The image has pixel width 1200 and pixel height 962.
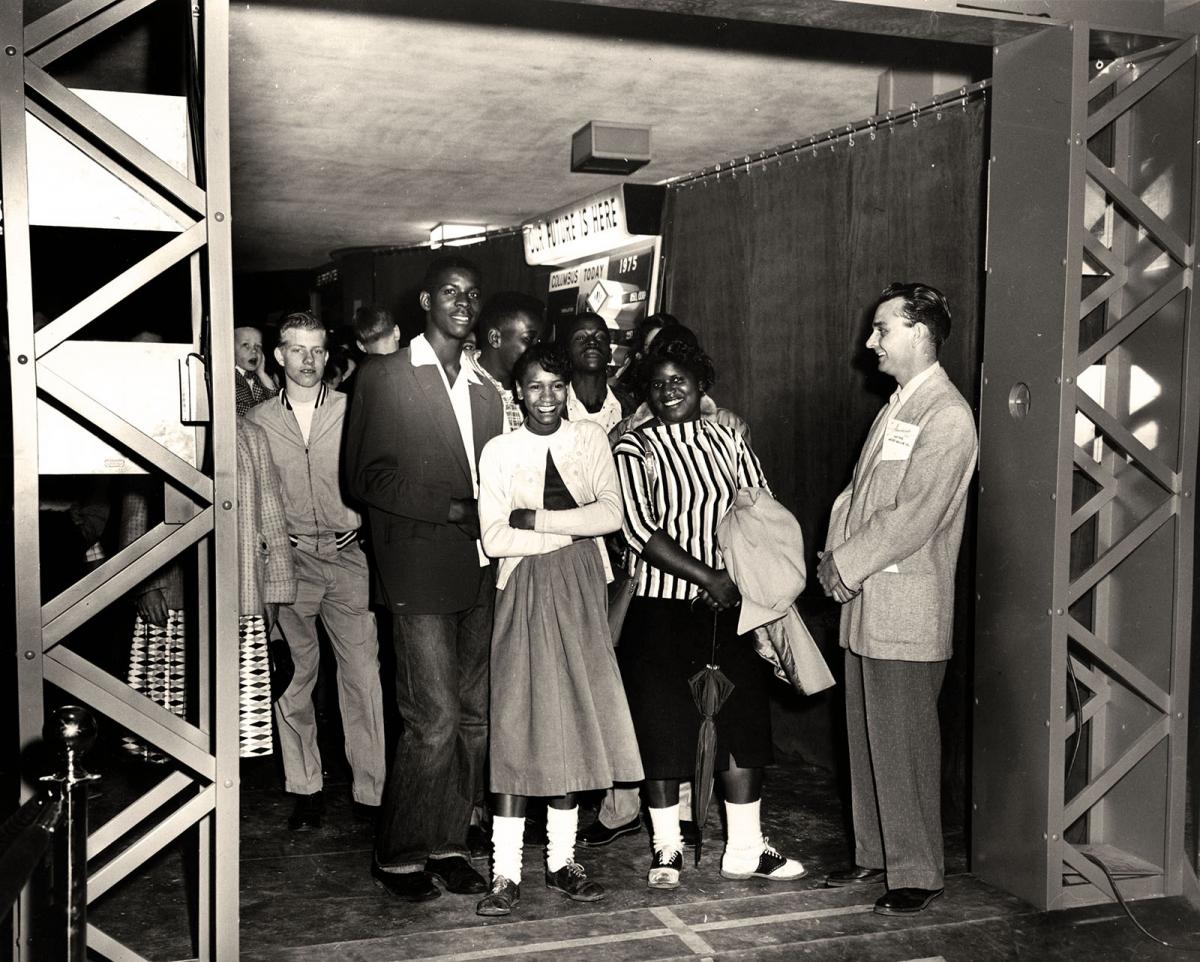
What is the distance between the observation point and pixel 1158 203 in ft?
12.9

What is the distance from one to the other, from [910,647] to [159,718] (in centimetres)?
214

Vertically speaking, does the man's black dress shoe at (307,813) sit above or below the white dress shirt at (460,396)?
below

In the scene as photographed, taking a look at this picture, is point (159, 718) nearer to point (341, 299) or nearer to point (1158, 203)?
point (1158, 203)

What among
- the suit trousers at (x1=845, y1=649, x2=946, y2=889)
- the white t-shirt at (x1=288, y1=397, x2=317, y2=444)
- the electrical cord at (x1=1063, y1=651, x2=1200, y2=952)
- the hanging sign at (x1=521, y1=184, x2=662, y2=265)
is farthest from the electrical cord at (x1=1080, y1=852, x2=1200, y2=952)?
the hanging sign at (x1=521, y1=184, x2=662, y2=265)

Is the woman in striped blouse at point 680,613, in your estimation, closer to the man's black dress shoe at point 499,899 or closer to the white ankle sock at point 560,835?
the white ankle sock at point 560,835

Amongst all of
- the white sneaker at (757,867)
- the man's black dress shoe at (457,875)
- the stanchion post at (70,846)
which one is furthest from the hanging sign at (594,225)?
the stanchion post at (70,846)

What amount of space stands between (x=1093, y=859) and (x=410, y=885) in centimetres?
214

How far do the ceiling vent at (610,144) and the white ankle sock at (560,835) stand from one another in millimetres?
4335

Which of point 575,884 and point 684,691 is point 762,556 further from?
point 575,884

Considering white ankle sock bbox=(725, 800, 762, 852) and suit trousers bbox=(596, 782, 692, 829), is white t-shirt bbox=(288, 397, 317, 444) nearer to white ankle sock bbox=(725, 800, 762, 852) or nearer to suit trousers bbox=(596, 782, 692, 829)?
suit trousers bbox=(596, 782, 692, 829)

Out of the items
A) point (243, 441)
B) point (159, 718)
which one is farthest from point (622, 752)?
point (243, 441)

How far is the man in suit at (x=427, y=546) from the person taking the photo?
3.85 m

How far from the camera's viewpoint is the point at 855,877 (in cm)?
407

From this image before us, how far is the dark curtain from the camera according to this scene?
4.65 metres
